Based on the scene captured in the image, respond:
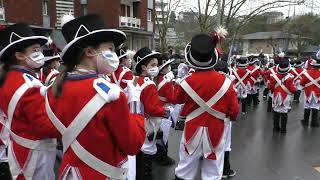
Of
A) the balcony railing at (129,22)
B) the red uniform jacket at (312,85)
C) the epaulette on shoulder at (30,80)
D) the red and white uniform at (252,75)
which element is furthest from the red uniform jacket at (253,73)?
the balcony railing at (129,22)

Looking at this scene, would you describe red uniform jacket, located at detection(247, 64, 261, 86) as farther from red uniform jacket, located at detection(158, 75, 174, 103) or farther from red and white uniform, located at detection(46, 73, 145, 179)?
red and white uniform, located at detection(46, 73, 145, 179)

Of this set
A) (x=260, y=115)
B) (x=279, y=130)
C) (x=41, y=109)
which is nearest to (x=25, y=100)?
(x=41, y=109)

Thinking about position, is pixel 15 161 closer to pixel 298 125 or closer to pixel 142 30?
pixel 298 125

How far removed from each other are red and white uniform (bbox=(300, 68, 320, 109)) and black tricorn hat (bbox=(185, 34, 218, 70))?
6328mm

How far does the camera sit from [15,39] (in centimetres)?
399

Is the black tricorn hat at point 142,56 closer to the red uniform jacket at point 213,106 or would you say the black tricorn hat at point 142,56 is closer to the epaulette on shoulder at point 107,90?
the red uniform jacket at point 213,106

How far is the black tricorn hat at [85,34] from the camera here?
2660 millimetres

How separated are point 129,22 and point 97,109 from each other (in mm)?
32987

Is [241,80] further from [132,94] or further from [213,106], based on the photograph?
[132,94]

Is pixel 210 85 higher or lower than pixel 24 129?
higher

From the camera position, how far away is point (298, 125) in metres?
11.1

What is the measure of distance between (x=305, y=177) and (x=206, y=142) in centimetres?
256

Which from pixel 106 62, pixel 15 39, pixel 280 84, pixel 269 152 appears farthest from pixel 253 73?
pixel 106 62

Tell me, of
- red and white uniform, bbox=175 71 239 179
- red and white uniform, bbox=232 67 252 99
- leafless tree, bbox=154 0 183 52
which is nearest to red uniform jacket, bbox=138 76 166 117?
red and white uniform, bbox=175 71 239 179
